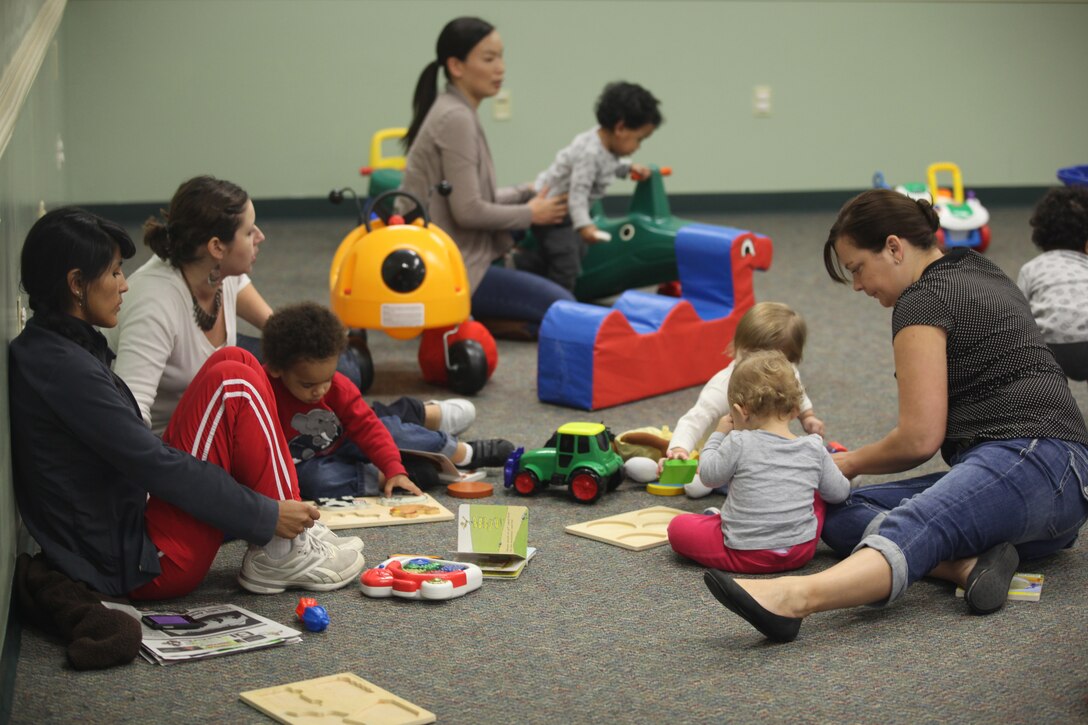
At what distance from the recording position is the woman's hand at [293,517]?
2.34 m

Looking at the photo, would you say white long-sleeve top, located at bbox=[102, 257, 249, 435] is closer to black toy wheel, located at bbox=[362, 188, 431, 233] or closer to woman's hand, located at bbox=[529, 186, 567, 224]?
black toy wheel, located at bbox=[362, 188, 431, 233]

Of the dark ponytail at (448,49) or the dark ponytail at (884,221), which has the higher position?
the dark ponytail at (448,49)

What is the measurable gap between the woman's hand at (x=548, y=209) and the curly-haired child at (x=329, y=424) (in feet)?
5.40

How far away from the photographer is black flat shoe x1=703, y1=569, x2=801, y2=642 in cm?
212

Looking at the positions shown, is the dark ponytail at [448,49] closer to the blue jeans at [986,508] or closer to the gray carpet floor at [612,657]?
the gray carpet floor at [612,657]

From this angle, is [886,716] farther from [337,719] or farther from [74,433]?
[74,433]

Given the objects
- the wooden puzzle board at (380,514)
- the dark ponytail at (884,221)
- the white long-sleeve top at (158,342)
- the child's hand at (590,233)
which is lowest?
the wooden puzzle board at (380,514)

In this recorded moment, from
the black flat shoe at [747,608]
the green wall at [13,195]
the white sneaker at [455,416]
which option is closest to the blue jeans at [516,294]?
the white sneaker at [455,416]

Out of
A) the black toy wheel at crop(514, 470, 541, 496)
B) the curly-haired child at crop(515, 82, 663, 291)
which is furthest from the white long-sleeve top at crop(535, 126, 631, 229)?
the black toy wheel at crop(514, 470, 541, 496)

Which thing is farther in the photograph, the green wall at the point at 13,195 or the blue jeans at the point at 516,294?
the blue jeans at the point at 516,294

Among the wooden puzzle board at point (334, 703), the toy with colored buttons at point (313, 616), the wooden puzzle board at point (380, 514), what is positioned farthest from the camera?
the wooden puzzle board at point (380, 514)

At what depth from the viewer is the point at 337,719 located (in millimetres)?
1883

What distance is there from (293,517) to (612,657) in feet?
2.07

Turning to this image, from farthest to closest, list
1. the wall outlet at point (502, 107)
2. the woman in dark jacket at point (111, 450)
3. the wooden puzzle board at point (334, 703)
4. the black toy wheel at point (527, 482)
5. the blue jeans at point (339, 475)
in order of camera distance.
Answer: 1. the wall outlet at point (502, 107)
2. the black toy wheel at point (527, 482)
3. the blue jeans at point (339, 475)
4. the woman in dark jacket at point (111, 450)
5. the wooden puzzle board at point (334, 703)
